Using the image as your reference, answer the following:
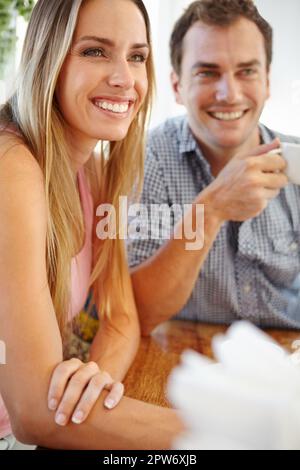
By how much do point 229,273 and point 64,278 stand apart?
0.29 m

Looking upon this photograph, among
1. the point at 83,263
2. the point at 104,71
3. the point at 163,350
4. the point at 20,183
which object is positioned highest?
the point at 104,71

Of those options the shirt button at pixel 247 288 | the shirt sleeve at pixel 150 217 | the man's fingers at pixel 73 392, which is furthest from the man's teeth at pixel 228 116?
the man's fingers at pixel 73 392

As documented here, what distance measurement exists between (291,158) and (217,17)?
171mm

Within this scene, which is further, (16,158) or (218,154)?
(218,154)

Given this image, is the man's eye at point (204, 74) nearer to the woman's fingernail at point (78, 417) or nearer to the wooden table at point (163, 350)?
the wooden table at point (163, 350)

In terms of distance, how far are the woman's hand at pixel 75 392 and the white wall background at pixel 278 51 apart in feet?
0.95

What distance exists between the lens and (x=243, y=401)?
0.52m

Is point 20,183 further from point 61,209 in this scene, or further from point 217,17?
point 217,17

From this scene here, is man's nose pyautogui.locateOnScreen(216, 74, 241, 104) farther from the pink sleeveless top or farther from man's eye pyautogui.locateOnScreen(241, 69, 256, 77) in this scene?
the pink sleeveless top

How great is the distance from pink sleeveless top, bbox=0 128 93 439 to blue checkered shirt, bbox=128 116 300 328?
0.31 feet

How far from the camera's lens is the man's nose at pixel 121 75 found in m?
0.64

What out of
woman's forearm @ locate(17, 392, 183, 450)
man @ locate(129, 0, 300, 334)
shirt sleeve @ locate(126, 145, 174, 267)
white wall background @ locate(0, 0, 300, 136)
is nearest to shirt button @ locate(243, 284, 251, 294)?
man @ locate(129, 0, 300, 334)

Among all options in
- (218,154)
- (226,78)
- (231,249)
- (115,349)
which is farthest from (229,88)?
(115,349)
